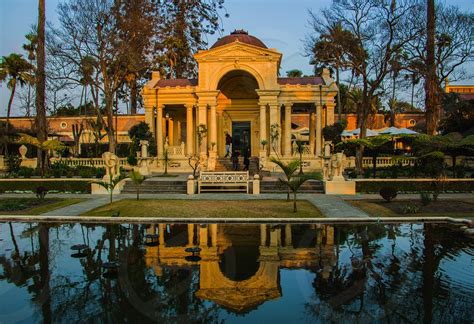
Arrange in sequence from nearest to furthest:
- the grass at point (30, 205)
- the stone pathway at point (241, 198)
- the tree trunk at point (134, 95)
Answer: the stone pathway at point (241, 198) < the grass at point (30, 205) < the tree trunk at point (134, 95)

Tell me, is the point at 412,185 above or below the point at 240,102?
below

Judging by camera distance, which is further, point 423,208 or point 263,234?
point 423,208

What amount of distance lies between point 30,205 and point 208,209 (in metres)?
7.79

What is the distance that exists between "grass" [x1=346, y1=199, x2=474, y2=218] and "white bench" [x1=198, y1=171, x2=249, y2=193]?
586cm

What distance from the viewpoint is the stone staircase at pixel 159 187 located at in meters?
21.3

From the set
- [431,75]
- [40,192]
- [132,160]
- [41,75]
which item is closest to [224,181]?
[40,192]

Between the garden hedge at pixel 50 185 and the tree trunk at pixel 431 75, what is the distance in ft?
73.9

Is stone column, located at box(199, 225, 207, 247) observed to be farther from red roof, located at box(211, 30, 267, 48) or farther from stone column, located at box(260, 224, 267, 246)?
red roof, located at box(211, 30, 267, 48)

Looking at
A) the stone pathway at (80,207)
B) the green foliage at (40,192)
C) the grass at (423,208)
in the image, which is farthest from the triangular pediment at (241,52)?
the green foliage at (40,192)

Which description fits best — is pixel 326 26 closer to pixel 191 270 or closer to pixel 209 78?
pixel 209 78

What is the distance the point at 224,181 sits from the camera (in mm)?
21359

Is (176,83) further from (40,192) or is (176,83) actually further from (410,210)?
(410,210)

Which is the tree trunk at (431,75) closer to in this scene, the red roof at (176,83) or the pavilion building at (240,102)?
the pavilion building at (240,102)

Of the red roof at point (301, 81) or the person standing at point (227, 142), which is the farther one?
the person standing at point (227, 142)
